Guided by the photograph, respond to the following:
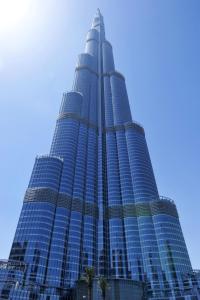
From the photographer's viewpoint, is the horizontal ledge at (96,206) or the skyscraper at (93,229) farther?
the horizontal ledge at (96,206)

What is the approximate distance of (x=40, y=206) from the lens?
143 meters

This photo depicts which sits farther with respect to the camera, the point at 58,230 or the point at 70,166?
the point at 70,166

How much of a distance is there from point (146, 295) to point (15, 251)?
198 ft

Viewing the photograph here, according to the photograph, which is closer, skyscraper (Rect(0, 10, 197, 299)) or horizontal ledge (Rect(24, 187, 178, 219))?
skyscraper (Rect(0, 10, 197, 299))

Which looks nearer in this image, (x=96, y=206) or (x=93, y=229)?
(x=93, y=229)

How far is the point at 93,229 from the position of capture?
156 m

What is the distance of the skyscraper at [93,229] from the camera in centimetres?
12456

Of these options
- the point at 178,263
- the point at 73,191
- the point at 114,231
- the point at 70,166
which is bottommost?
the point at 178,263

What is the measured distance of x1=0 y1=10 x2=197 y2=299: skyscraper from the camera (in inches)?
4904

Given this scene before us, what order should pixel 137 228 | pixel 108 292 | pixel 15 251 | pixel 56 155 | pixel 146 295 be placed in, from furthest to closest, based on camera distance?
pixel 56 155 < pixel 137 228 < pixel 15 251 < pixel 146 295 < pixel 108 292

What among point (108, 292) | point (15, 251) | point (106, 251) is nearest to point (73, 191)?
point (106, 251)

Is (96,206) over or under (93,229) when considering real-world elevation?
over

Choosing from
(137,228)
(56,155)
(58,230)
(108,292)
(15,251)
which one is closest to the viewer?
(108,292)

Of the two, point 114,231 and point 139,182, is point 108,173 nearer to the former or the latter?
point 139,182
